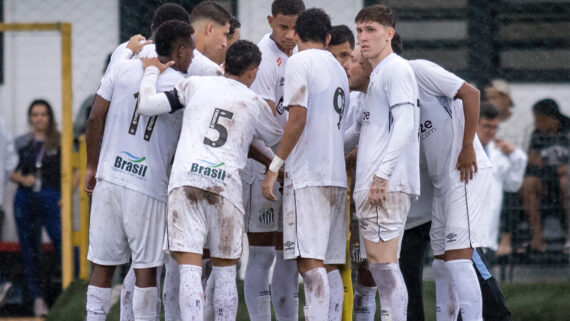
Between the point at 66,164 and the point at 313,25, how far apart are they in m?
3.03

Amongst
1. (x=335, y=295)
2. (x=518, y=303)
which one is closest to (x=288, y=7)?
(x=335, y=295)

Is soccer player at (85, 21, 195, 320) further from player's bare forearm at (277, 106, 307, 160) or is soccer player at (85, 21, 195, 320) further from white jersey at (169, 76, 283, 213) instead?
player's bare forearm at (277, 106, 307, 160)

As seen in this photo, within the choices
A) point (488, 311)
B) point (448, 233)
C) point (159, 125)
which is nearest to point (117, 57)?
point (159, 125)

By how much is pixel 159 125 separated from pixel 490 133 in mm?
3641

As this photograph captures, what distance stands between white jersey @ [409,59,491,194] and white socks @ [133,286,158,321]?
5.42ft

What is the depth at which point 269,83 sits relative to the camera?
6.04 meters

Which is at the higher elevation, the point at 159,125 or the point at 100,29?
the point at 100,29

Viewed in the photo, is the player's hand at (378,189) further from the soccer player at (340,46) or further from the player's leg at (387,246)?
the soccer player at (340,46)

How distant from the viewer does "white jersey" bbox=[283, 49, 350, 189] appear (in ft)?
18.0

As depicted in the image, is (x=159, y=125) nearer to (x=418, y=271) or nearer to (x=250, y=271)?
(x=250, y=271)

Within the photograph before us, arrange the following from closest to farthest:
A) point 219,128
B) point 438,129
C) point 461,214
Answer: point 219,128 < point 461,214 < point 438,129

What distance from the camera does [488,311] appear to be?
6109 millimetres

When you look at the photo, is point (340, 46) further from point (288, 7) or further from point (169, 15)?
point (169, 15)

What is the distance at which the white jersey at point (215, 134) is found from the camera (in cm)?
525
